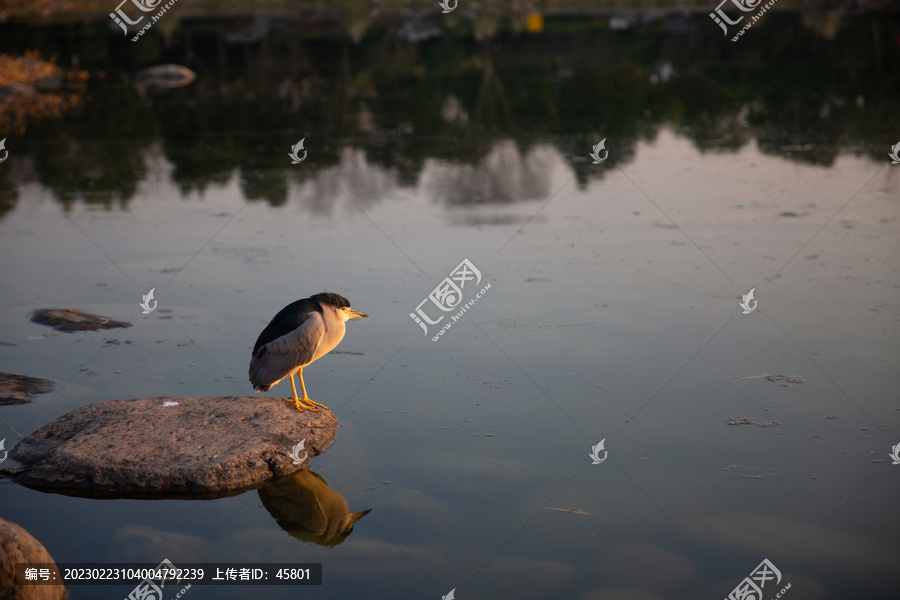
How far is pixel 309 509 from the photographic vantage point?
6.16 m

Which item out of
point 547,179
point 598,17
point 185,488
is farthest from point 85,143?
point 598,17

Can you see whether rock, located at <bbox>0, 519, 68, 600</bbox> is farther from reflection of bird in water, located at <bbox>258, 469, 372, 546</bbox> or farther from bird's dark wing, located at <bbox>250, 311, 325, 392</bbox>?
bird's dark wing, located at <bbox>250, 311, 325, 392</bbox>

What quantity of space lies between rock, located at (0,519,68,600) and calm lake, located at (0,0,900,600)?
371 millimetres

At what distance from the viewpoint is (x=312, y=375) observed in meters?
8.30

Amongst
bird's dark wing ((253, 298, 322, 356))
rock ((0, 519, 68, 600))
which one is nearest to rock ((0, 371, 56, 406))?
bird's dark wing ((253, 298, 322, 356))

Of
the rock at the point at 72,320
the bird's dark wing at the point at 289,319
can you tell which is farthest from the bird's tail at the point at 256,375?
the rock at the point at 72,320

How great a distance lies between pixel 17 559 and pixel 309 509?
1.90m

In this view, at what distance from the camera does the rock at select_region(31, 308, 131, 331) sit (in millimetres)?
9305

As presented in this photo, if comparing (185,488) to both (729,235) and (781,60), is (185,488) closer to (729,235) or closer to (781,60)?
(729,235)

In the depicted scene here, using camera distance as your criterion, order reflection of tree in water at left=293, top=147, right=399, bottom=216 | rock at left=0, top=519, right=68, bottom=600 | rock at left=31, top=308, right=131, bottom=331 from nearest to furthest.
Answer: rock at left=0, top=519, right=68, bottom=600 → rock at left=31, top=308, right=131, bottom=331 → reflection of tree in water at left=293, top=147, right=399, bottom=216

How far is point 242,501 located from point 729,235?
8123mm

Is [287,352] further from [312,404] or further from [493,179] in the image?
[493,179]

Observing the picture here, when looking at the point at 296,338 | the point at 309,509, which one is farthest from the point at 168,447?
the point at 296,338

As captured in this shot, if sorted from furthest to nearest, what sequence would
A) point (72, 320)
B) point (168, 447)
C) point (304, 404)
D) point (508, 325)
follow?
point (72, 320) < point (508, 325) < point (304, 404) < point (168, 447)
